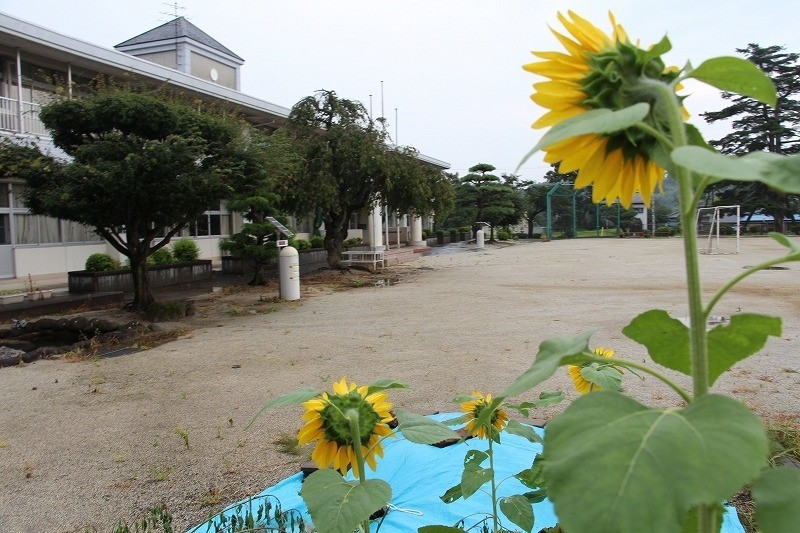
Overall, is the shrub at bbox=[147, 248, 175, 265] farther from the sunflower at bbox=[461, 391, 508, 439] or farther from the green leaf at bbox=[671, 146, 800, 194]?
the green leaf at bbox=[671, 146, 800, 194]

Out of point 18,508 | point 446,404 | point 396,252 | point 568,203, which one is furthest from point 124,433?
point 568,203

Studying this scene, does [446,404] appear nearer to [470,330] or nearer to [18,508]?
[18,508]

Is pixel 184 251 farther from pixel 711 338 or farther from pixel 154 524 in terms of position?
pixel 711 338

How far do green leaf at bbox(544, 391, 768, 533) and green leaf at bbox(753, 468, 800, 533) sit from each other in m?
0.10

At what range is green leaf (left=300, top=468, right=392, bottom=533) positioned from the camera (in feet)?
2.86

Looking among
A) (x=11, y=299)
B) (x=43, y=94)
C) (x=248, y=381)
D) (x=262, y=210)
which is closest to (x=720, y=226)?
(x=262, y=210)

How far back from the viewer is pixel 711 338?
0.64m

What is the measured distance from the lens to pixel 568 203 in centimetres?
4194

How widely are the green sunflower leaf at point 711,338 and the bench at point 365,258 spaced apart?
54.7 ft

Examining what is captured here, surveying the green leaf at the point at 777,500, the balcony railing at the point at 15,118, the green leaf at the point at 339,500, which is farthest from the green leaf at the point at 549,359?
the balcony railing at the point at 15,118

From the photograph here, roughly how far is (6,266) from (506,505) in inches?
595

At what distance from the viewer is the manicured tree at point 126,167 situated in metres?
8.49

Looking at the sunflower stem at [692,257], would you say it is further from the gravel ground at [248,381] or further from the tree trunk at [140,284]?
the tree trunk at [140,284]

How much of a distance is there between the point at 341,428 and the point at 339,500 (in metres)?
0.20
